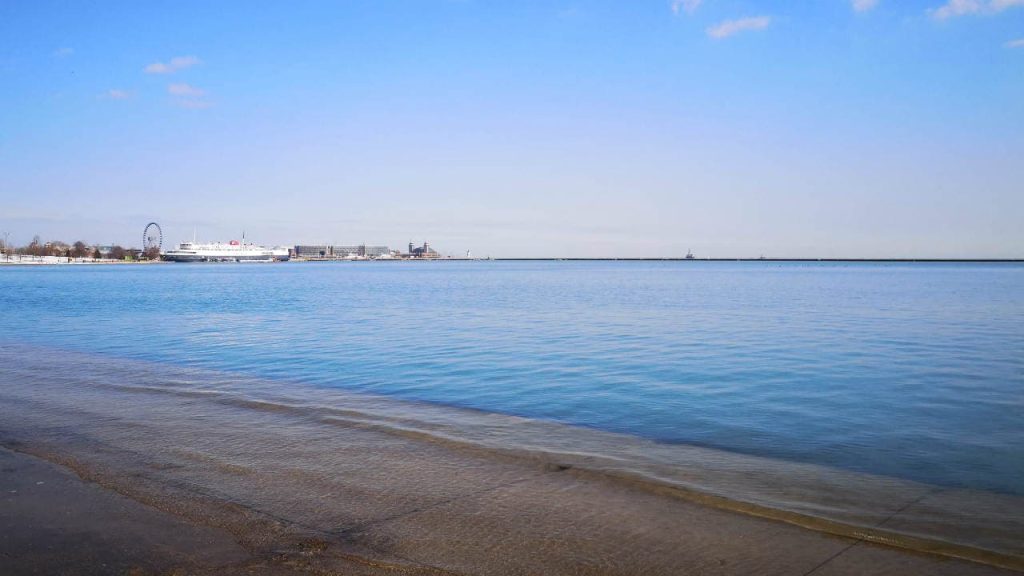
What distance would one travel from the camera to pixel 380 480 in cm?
777

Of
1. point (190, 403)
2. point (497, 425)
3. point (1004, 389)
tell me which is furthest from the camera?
point (1004, 389)

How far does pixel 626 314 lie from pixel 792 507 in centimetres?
2920

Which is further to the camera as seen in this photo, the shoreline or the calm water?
the calm water

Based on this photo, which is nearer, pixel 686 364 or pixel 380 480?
pixel 380 480

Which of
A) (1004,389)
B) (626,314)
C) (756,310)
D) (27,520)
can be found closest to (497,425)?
(27,520)

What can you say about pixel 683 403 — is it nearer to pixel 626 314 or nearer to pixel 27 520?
pixel 27 520

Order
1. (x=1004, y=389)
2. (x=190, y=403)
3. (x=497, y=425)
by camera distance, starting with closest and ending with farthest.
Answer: (x=497, y=425) < (x=190, y=403) < (x=1004, y=389)

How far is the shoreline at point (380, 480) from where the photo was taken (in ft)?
19.7

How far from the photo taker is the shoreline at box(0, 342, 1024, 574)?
600 centimetres

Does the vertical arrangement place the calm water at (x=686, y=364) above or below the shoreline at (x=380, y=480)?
below

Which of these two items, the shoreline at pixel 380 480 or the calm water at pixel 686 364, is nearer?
the shoreline at pixel 380 480

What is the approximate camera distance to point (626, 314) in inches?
1428

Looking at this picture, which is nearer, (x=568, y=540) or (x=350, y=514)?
(x=568, y=540)

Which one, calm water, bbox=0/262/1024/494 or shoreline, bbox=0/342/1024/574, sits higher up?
shoreline, bbox=0/342/1024/574
